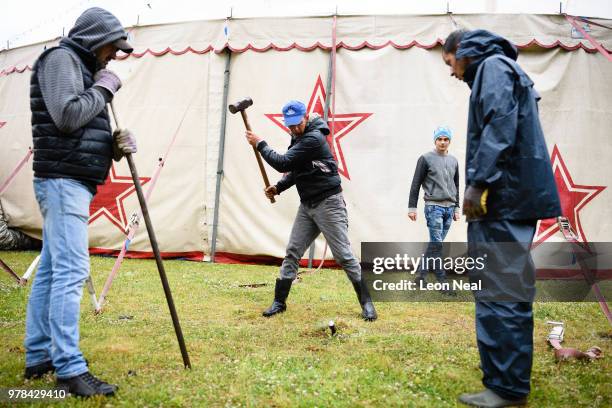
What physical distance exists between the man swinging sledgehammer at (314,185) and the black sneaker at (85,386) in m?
2.16

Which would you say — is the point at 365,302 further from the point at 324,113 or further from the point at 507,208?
the point at 324,113

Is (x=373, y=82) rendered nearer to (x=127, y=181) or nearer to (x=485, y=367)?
(x=127, y=181)

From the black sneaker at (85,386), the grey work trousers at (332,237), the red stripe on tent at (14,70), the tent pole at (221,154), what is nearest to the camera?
the black sneaker at (85,386)

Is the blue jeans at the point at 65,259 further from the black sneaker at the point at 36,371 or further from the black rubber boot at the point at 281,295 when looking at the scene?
the black rubber boot at the point at 281,295

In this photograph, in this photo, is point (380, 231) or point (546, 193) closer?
point (546, 193)

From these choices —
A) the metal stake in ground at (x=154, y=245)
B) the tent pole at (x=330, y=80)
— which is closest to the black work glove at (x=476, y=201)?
the metal stake in ground at (x=154, y=245)

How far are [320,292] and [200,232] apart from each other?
3.00 meters

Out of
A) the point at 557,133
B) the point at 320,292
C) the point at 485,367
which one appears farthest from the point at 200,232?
the point at 485,367

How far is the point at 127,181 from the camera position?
8500 mm

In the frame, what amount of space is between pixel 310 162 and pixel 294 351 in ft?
5.63

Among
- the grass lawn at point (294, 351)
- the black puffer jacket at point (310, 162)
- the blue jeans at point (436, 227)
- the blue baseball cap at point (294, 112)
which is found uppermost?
the blue baseball cap at point (294, 112)

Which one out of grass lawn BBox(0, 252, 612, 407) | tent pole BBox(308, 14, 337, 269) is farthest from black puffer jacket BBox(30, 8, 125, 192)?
tent pole BBox(308, 14, 337, 269)

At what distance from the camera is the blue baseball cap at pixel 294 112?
467 centimetres

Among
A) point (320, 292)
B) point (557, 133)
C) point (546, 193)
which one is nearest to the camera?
point (546, 193)
